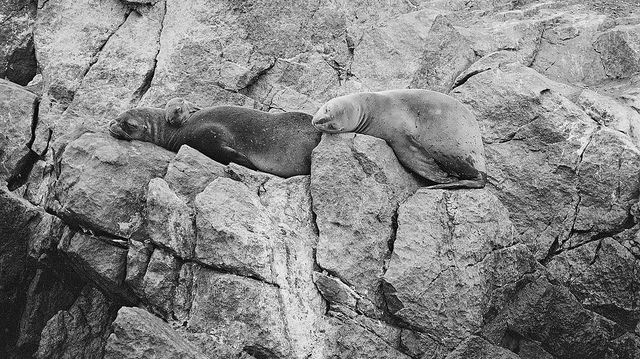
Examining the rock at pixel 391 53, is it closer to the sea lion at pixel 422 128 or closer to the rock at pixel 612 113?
the rock at pixel 612 113

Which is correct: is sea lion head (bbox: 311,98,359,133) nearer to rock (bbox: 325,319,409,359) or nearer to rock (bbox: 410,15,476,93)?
rock (bbox: 325,319,409,359)

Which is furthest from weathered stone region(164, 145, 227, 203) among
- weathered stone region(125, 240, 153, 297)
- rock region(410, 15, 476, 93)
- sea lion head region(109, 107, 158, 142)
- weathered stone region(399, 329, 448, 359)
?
rock region(410, 15, 476, 93)

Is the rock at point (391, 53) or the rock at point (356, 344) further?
the rock at point (391, 53)

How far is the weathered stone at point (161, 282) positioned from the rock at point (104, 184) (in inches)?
19.0

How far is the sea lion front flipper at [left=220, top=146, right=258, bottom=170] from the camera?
8.79 metres

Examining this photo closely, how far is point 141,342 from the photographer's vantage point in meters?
7.10

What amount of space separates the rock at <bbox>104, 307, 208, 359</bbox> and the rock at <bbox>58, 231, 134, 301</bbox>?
1.00 m

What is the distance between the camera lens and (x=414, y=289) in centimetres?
754

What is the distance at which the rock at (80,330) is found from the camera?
8.62 metres

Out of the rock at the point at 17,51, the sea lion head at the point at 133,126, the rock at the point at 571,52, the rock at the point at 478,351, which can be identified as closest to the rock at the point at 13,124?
the rock at the point at 17,51

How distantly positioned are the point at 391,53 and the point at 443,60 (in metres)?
0.80

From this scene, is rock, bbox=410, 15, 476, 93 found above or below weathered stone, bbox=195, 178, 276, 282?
below

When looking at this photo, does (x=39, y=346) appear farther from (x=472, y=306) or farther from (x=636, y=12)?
(x=636, y=12)

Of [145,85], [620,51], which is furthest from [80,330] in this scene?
[620,51]
